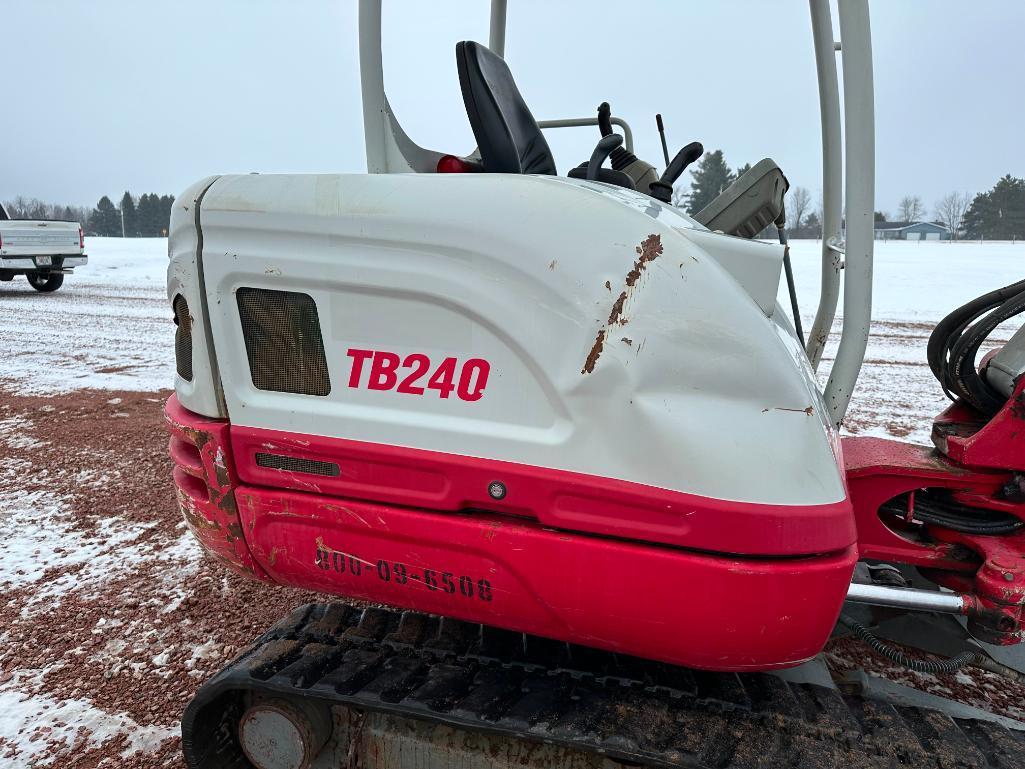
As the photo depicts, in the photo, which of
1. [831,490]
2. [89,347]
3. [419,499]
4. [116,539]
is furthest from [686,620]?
[89,347]

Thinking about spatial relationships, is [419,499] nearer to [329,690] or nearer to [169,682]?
[329,690]

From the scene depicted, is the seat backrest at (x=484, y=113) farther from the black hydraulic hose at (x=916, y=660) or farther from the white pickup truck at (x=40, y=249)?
the white pickup truck at (x=40, y=249)

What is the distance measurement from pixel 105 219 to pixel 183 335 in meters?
64.5

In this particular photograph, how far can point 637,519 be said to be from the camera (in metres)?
1.55

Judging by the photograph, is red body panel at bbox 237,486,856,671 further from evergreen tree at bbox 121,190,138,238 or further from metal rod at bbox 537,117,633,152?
evergreen tree at bbox 121,190,138,238

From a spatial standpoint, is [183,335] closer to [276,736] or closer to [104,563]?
[276,736]

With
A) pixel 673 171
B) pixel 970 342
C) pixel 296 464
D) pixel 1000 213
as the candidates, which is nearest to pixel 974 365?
pixel 970 342

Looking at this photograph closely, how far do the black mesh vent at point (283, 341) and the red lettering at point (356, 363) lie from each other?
0.21ft

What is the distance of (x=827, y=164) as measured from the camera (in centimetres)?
269

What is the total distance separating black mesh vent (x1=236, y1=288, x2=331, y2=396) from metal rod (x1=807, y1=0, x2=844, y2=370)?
173cm

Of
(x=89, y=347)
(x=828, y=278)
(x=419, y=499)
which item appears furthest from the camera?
(x=89, y=347)

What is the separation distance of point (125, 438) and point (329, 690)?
3912 millimetres

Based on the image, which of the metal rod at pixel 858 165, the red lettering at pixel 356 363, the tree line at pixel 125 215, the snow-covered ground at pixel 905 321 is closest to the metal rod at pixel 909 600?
the metal rod at pixel 858 165

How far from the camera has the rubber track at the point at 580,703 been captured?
167cm
